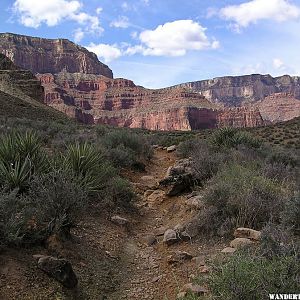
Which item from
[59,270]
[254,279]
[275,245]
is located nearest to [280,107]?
[275,245]

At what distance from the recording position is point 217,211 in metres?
6.23

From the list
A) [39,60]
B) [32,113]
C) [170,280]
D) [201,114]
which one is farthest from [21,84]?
[39,60]

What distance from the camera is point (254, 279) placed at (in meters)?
3.23

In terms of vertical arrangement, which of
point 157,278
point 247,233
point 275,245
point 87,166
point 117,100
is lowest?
point 157,278

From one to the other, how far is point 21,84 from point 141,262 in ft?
193

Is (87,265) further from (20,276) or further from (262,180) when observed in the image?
(262,180)

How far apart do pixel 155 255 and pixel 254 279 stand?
283 cm

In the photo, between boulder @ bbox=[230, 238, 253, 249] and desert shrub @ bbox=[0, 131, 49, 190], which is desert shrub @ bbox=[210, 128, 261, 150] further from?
boulder @ bbox=[230, 238, 253, 249]

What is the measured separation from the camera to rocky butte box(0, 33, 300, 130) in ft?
456

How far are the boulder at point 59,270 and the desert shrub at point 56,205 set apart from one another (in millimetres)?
749

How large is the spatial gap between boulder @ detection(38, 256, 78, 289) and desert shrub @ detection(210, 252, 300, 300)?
5.78 feet

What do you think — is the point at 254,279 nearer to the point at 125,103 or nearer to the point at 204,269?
the point at 204,269

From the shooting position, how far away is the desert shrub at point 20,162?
6461mm

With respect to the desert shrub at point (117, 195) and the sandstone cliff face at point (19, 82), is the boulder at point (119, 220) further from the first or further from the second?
the sandstone cliff face at point (19, 82)
